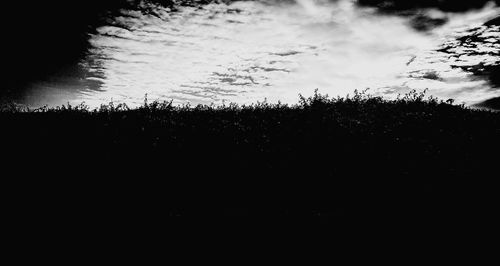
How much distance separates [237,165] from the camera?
297 inches

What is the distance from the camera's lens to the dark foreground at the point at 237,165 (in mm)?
6148

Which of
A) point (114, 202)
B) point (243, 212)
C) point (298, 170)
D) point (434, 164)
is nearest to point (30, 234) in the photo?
point (114, 202)

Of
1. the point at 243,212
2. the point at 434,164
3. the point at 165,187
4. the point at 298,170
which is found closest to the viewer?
the point at 243,212

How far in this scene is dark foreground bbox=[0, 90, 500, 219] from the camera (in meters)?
6.15

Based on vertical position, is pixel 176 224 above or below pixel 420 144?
below

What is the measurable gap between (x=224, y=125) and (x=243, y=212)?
437 cm

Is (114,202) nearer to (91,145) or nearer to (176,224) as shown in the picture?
(176,224)

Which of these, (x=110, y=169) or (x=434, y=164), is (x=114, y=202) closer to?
(x=110, y=169)

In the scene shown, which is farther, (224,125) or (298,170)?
(224,125)

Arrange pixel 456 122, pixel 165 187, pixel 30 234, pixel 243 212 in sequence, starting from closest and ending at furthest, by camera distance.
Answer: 1. pixel 30 234
2. pixel 243 212
3. pixel 165 187
4. pixel 456 122

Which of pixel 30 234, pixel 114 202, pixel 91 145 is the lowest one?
pixel 30 234

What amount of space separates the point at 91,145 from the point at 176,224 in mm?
4002

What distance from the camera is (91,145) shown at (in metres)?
7.80

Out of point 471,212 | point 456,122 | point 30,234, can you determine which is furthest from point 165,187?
point 456,122
